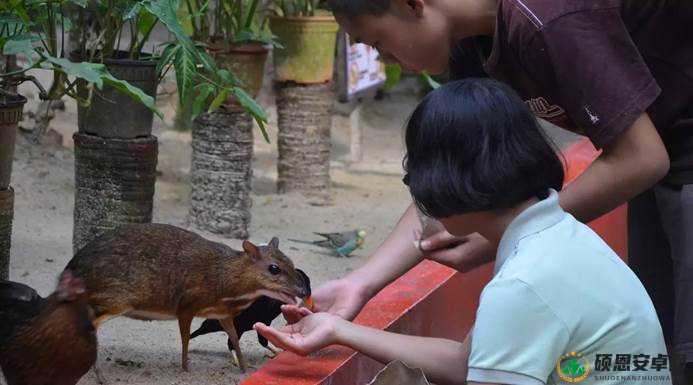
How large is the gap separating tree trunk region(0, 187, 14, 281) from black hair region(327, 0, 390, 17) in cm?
184

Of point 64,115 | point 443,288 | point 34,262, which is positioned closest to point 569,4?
point 443,288

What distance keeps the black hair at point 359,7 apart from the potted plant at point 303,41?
4.38m

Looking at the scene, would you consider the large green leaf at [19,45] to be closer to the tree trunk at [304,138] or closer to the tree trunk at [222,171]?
the tree trunk at [222,171]

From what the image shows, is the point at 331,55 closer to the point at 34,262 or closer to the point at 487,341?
the point at 34,262

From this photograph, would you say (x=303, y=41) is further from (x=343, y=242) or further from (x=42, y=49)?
(x=42, y=49)

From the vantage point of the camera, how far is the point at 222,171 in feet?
19.7

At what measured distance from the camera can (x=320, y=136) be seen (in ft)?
24.4

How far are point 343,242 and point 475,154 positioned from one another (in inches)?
157

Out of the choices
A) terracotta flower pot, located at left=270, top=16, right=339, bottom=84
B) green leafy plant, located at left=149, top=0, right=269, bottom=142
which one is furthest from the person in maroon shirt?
terracotta flower pot, located at left=270, top=16, right=339, bottom=84

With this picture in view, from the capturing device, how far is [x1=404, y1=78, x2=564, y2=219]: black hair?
6.70 feet

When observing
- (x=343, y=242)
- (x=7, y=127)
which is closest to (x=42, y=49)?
(x=7, y=127)

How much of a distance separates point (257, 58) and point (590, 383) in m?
4.19

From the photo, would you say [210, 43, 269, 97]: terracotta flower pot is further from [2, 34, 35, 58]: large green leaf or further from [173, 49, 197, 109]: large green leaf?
[2, 34, 35, 58]: large green leaf

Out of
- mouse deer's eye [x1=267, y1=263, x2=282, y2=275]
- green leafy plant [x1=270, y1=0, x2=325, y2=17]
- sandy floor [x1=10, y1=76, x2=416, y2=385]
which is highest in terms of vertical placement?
green leafy plant [x1=270, y1=0, x2=325, y2=17]
